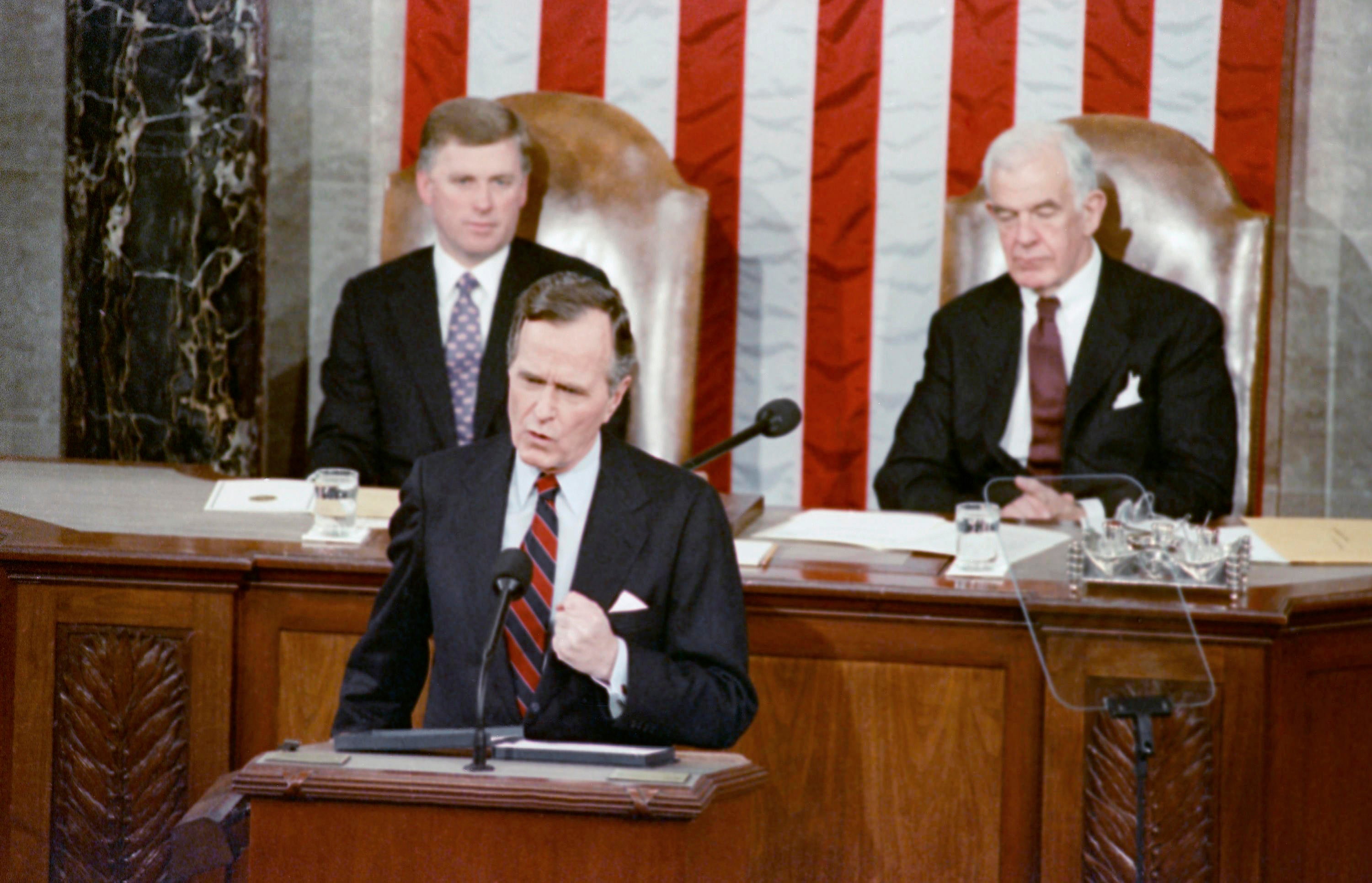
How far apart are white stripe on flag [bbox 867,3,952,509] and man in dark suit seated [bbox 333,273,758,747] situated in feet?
8.21

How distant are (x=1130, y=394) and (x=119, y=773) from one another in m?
2.33

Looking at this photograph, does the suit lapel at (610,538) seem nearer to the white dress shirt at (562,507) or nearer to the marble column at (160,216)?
the white dress shirt at (562,507)

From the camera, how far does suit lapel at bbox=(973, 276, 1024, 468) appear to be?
409 cm

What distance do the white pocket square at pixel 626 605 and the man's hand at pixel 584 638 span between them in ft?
0.35

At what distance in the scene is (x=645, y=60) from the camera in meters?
4.97

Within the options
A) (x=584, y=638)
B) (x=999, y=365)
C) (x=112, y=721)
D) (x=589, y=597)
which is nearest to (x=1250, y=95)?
(x=999, y=365)

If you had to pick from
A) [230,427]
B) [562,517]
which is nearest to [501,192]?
[230,427]

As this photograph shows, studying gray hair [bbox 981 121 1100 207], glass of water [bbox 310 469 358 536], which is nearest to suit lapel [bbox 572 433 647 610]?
glass of water [bbox 310 469 358 536]

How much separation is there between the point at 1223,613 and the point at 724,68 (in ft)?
8.74

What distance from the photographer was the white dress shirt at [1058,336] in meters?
4.10

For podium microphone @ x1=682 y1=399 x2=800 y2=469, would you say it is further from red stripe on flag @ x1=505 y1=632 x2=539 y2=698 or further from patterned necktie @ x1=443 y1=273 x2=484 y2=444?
patterned necktie @ x1=443 y1=273 x2=484 y2=444

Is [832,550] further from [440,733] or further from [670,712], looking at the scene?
[440,733]

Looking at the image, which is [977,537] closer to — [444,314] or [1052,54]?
[444,314]

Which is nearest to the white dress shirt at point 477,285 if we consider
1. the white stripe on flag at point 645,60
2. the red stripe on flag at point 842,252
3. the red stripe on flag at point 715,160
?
the red stripe on flag at point 715,160
